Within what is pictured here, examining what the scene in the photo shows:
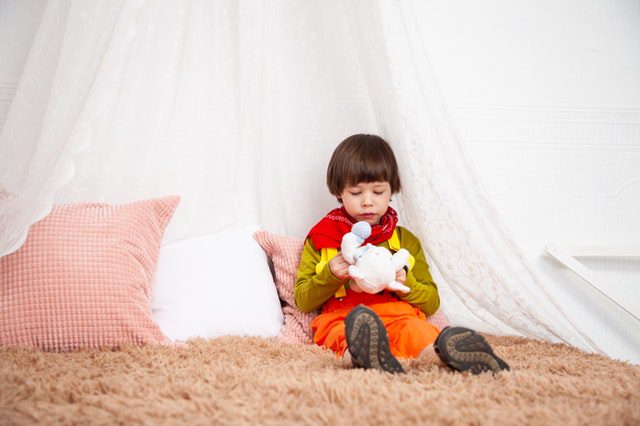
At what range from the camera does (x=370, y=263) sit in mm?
1439

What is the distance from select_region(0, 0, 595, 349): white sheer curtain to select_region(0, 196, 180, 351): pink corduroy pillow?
254 mm

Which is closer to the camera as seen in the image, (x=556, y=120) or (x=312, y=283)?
(x=312, y=283)

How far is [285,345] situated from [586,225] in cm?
132

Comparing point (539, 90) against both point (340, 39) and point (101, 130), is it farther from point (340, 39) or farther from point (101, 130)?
point (101, 130)

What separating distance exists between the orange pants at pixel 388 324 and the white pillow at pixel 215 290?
17cm

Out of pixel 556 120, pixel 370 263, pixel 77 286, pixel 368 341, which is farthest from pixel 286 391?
pixel 556 120

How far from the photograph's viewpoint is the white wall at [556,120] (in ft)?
7.51

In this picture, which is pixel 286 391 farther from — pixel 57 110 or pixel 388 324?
pixel 57 110

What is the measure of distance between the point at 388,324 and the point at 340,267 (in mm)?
194

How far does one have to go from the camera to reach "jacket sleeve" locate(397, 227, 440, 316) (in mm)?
1650

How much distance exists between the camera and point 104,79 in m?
1.45

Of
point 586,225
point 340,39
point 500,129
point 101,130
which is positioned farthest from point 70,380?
point 586,225

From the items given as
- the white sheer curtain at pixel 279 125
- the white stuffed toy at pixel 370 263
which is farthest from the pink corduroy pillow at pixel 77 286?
the white stuffed toy at pixel 370 263

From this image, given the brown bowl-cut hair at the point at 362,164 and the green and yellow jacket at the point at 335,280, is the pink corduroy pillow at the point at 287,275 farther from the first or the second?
the brown bowl-cut hair at the point at 362,164
